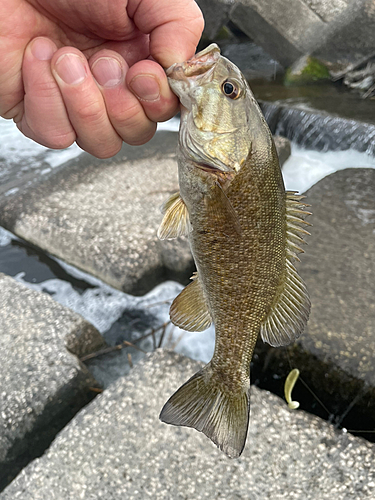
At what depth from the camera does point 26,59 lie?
1.69 meters

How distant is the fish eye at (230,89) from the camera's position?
1.55 meters

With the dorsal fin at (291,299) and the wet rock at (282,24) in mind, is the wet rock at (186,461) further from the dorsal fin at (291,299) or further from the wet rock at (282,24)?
the wet rock at (282,24)

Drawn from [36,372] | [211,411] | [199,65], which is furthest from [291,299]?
[36,372]

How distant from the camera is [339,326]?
9.02 ft

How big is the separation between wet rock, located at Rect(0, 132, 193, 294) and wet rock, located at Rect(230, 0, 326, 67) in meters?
4.56

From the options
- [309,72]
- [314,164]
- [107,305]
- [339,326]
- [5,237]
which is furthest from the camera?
[309,72]

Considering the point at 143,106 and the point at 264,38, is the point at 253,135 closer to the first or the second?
the point at 143,106

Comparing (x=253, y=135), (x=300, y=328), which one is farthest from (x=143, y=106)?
(x=300, y=328)

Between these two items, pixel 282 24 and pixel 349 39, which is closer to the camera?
pixel 349 39

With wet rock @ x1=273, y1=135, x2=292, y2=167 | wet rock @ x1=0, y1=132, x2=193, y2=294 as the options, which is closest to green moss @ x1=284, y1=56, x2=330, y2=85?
wet rock @ x1=273, y1=135, x2=292, y2=167

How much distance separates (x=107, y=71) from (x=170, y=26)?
0.31 metres

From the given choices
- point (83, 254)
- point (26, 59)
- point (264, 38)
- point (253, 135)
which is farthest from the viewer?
point (264, 38)

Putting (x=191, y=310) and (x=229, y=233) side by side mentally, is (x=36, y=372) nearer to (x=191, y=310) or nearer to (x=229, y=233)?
(x=191, y=310)

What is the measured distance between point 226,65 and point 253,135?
28 cm
